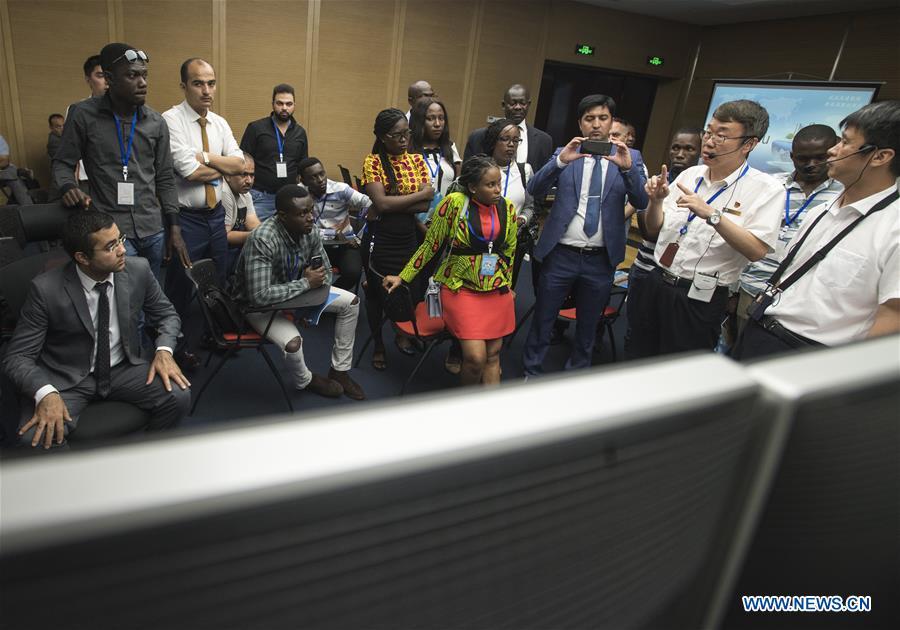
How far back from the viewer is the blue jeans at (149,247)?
2.94 metres

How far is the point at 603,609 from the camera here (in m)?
0.37

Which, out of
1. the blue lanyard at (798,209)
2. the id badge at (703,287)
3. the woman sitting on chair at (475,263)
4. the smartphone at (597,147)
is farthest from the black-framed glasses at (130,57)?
the blue lanyard at (798,209)

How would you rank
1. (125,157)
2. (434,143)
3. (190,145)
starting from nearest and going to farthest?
(125,157) < (190,145) < (434,143)

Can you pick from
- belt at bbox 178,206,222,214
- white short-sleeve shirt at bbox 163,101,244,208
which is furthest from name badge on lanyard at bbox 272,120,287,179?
belt at bbox 178,206,222,214

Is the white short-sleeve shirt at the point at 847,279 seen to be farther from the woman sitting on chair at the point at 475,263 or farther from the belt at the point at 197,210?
the belt at the point at 197,210

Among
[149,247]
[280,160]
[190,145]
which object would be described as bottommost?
[149,247]

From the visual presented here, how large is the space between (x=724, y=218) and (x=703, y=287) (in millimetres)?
346

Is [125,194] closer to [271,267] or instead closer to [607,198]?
[271,267]

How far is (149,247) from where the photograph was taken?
3049mm

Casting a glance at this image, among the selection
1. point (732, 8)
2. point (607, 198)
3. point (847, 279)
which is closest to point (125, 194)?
point (607, 198)

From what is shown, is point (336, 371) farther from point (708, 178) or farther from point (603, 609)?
point (603, 609)

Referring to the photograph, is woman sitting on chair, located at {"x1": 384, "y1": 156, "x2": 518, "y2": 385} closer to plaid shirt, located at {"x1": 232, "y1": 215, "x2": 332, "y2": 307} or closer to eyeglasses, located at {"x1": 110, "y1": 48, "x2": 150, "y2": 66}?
plaid shirt, located at {"x1": 232, "y1": 215, "x2": 332, "y2": 307}

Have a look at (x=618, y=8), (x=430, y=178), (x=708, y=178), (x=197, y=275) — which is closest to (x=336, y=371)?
(x=197, y=275)

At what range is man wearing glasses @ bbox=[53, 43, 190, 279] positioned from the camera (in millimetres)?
2713
